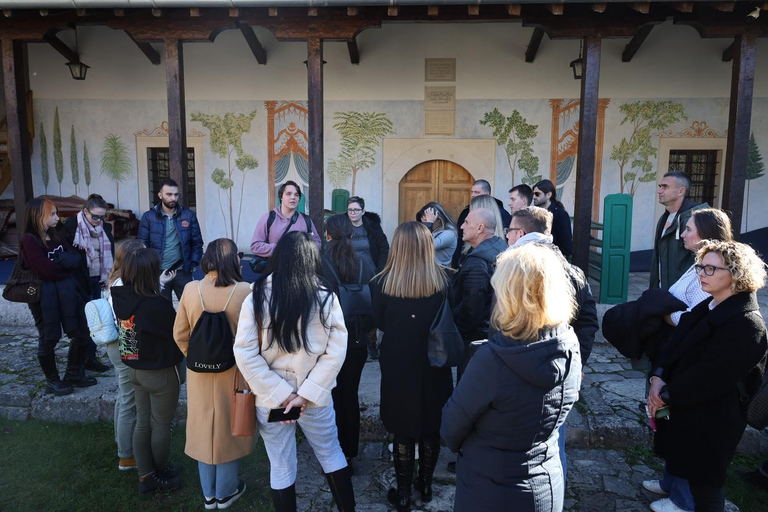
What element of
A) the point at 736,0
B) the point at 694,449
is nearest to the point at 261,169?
the point at 736,0

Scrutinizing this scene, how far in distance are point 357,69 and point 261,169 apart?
2425 millimetres

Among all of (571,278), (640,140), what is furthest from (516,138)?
(571,278)

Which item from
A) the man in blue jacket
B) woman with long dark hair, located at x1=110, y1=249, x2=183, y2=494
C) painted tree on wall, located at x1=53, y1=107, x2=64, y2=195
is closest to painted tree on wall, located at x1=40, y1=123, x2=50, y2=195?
painted tree on wall, located at x1=53, y1=107, x2=64, y2=195

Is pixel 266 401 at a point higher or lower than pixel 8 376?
higher

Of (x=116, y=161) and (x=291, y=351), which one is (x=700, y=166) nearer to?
(x=291, y=351)

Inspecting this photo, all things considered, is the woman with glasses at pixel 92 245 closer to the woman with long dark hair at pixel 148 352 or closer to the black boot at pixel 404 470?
the woman with long dark hair at pixel 148 352

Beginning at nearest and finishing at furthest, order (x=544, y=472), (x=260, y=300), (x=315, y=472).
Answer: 1. (x=544, y=472)
2. (x=260, y=300)
3. (x=315, y=472)

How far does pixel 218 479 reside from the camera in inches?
118

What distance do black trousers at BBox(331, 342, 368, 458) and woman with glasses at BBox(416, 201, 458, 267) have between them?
68.7 inches

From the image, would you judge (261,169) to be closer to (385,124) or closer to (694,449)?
(385,124)

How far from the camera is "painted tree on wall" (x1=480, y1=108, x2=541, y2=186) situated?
29.4ft

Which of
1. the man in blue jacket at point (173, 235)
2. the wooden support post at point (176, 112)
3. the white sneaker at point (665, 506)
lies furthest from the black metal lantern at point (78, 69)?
the white sneaker at point (665, 506)

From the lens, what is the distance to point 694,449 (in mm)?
2518

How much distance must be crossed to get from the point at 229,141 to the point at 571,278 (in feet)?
26.0
